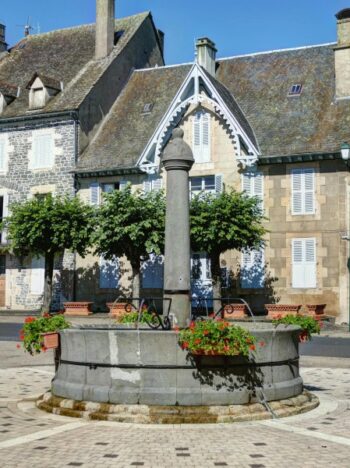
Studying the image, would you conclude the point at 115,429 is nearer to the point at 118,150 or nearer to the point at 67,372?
the point at 67,372

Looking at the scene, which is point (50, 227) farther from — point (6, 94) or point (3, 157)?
point (6, 94)

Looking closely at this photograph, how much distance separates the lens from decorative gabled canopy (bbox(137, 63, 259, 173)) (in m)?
29.9

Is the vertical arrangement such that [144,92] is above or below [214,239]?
above

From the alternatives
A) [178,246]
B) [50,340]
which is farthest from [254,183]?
[50,340]

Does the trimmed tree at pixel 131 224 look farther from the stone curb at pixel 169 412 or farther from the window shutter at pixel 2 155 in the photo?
the stone curb at pixel 169 412

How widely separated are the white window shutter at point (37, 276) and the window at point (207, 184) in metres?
8.31

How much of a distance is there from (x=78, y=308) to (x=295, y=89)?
13859 mm

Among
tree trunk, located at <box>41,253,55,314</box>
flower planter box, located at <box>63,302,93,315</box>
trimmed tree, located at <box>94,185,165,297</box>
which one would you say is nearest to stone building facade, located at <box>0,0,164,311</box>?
flower planter box, located at <box>63,302,93,315</box>

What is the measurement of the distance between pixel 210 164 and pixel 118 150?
4786mm

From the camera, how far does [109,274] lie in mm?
32688

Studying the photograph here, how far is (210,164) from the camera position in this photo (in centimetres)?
3133

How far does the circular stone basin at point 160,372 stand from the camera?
903 centimetres

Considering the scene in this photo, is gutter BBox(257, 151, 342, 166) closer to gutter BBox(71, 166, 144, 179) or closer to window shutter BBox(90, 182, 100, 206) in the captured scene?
gutter BBox(71, 166, 144, 179)

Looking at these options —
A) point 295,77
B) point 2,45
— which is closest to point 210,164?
point 295,77
